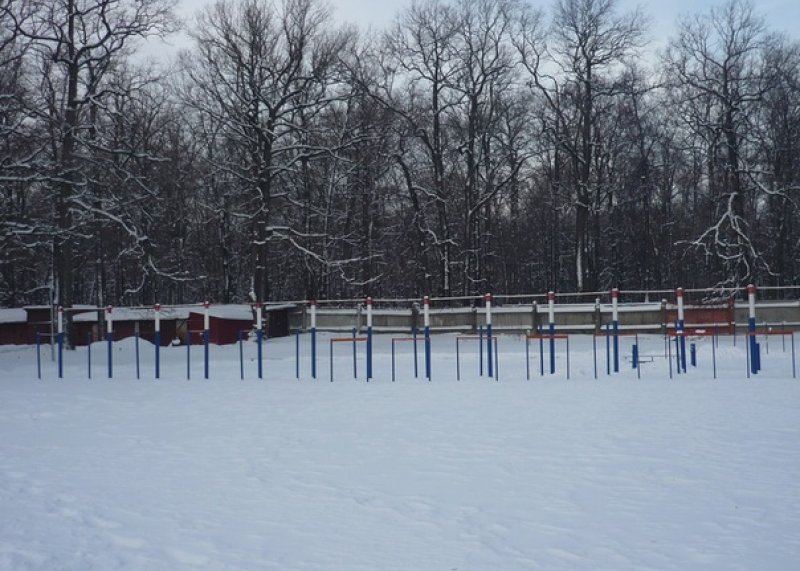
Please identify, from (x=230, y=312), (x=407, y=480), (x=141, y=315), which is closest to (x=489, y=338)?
(x=407, y=480)

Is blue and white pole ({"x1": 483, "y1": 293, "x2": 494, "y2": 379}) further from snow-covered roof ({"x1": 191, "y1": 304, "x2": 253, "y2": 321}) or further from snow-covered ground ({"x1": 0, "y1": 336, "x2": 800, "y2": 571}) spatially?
snow-covered roof ({"x1": 191, "y1": 304, "x2": 253, "y2": 321})

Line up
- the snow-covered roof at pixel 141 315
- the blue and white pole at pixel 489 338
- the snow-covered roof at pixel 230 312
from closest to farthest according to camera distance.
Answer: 1. the blue and white pole at pixel 489 338
2. the snow-covered roof at pixel 141 315
3. the snow-covered roof at pixel 230 312

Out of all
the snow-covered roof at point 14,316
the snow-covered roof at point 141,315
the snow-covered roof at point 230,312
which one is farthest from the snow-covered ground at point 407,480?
the snow-covered roof at point 14,316

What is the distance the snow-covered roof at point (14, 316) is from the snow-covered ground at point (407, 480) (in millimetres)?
17902

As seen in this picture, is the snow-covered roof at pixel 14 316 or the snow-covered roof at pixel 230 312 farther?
the snow-covered roof at pixel 14 316

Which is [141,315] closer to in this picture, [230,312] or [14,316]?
[230,312]

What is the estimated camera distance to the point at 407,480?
27.1 ft

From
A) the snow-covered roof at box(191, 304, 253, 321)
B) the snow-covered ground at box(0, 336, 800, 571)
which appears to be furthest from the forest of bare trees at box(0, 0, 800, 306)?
the snow-covered ground at box(0, 336, 800, 571)

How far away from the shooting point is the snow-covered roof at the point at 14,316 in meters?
32.9

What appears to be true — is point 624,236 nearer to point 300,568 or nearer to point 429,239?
point 429,239

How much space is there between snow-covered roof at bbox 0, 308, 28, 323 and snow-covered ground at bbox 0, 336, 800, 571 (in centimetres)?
1790

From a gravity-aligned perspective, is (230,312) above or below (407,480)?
above

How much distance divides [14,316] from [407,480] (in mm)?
29973

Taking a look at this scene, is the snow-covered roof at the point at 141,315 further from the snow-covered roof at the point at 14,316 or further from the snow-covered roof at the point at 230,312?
the snow-covered roof at the point at 14,316
